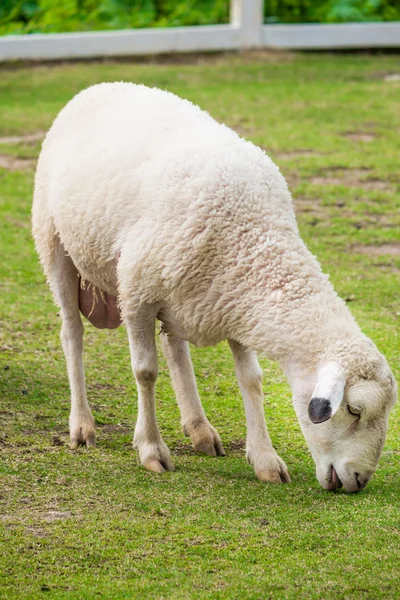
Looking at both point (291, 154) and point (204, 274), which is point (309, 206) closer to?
point (291, 154)

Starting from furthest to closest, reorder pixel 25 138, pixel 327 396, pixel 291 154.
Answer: pixel 25 138 → pixel 291 154 → pixel 327 396

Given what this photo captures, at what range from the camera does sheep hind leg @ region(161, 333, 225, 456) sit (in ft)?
15.5

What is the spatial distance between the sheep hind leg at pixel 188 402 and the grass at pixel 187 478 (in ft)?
0.29

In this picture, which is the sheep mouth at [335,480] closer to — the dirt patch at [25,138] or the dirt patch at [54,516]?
the dirt patch at [54,516]

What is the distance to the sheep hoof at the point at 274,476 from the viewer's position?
433cm

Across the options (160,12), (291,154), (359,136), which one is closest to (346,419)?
(291,154)

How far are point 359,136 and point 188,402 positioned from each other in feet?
21.2

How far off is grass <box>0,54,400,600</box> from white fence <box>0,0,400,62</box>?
476 centimetres

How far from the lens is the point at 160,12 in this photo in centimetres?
1509

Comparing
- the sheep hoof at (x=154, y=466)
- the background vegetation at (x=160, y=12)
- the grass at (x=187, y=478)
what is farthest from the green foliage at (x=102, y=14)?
the sheep hoof at (x=154, y=466)

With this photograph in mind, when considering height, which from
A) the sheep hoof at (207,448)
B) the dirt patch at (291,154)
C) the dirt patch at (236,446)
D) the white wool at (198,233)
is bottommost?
the dirt patch at (291,154)

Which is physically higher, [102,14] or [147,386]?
[147,386]

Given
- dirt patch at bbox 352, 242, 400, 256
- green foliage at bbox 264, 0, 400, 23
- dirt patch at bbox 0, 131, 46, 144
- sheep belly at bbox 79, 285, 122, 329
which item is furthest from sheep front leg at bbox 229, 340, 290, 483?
green foliage at bbox 264, 0, 400, 23

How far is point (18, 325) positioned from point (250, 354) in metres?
2.20
